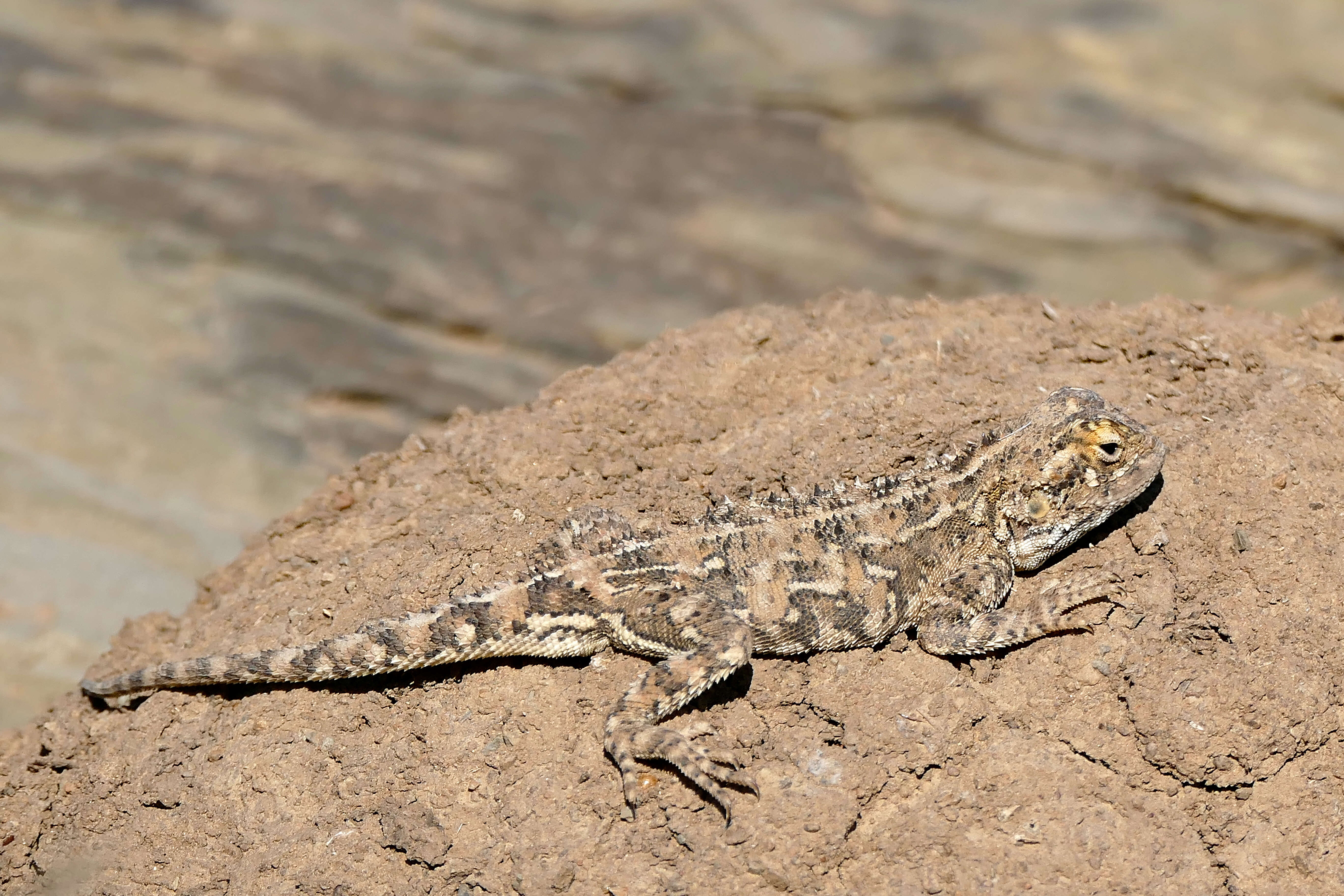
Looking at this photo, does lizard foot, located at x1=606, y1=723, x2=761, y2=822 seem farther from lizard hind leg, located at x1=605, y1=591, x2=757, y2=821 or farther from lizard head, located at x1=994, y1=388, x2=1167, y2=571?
lizard head, located at x1=994, y1=388, x2=1167, y2=571

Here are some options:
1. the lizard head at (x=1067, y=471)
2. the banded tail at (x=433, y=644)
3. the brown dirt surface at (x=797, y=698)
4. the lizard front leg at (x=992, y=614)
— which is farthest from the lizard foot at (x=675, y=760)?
the lizard head at (x=1067, y=471)

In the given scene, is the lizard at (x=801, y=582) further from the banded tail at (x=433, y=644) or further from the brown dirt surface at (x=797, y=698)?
the brown dirt surface at (x=797, y=698)

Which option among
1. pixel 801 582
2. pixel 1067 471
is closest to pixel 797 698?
pixel 801 582

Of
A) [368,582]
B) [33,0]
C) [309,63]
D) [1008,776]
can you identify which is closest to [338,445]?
[309,63]

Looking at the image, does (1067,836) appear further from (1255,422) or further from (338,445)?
(338,445)

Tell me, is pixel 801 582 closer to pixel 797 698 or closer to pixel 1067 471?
pixel 797 698

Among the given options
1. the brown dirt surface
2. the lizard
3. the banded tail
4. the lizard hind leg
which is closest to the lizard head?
the lizard

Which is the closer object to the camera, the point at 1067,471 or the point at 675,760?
the point at 675,760

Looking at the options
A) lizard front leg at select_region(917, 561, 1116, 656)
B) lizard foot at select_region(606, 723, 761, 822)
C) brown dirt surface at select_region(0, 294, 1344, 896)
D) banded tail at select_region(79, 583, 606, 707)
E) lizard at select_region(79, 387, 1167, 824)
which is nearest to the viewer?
brown dirt surface at select_region(0, 294, 1344, 896)
